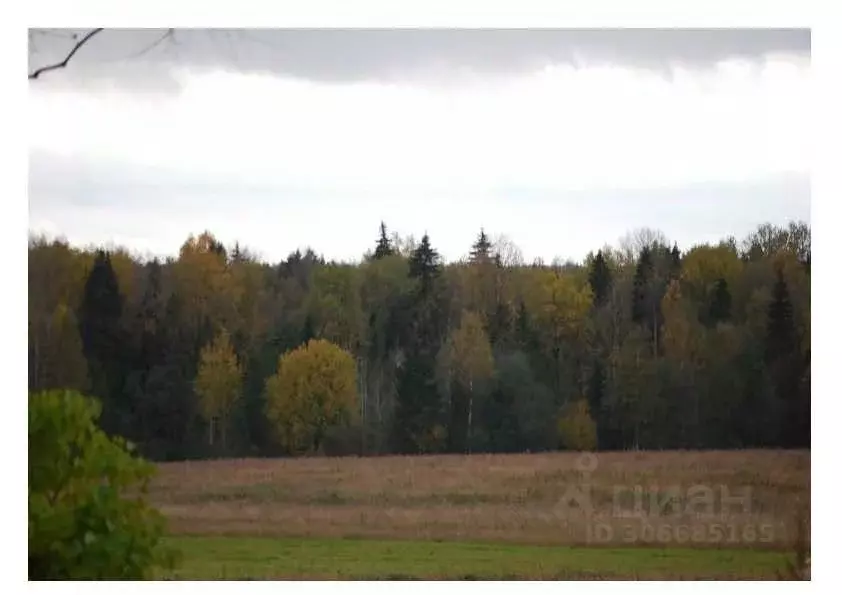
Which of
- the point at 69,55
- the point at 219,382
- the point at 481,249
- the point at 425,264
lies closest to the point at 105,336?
the point at 219,382

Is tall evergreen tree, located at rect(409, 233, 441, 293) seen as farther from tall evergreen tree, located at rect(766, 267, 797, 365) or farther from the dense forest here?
tall evergreen tree, located at rect(766, 267, 797, 365)

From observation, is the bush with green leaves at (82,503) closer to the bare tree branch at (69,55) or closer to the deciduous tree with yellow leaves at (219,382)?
the deciduous tree with yellow leaves at (219,382)

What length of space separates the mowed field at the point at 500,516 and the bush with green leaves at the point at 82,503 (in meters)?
0.29

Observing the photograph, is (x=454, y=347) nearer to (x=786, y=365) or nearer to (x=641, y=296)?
(x=641, y=296)

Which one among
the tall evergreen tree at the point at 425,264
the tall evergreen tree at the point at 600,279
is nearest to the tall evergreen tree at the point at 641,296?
the tall evergreen tree at the point at 600,279

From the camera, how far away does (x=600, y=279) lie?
4.70 metres

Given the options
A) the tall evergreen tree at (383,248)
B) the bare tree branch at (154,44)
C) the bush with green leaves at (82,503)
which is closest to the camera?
the bush with green leaves at (82,503)

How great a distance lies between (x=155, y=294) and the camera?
4672 mm

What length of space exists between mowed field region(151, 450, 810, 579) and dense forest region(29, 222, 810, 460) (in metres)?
0.10

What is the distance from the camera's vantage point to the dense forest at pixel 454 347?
4.64m

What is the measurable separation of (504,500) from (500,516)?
0.23 feet

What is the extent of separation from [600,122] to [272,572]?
2360mm

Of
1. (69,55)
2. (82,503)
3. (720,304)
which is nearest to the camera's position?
(82,503)
